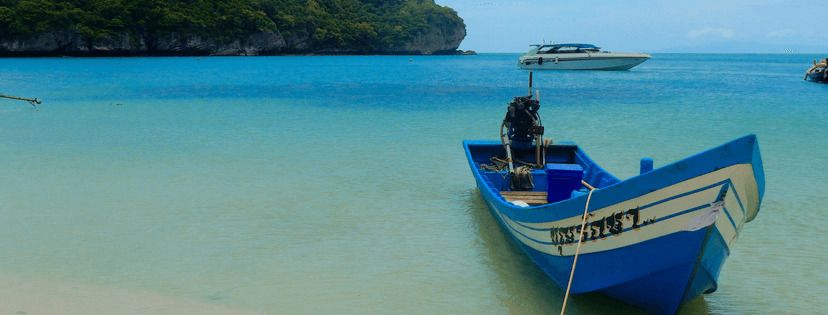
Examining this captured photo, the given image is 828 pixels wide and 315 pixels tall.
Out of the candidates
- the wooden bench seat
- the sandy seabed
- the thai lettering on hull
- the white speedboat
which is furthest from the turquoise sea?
the white speedboat

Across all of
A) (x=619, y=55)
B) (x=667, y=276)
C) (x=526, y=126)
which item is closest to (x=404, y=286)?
(x=667, y=276)

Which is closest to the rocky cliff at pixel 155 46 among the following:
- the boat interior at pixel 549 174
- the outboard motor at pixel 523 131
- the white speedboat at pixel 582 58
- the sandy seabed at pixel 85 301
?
the white speedboat at pixel 582 58

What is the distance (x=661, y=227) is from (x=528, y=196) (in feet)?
13.5

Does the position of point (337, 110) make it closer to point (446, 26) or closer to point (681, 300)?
point (681, 300)

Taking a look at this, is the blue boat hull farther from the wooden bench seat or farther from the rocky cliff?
the rocky cliff

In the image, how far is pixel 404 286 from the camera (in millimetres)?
6746

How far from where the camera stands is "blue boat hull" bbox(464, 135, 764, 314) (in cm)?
429

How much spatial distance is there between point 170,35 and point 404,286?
347 feet

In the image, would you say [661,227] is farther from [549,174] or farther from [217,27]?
[217,27]

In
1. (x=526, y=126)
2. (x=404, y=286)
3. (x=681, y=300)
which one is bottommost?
(x=404, y=286)

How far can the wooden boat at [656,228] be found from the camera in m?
4.30

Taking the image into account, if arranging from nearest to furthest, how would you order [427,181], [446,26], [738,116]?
1. [427,181]
2. [738,116]
3. [446,26]

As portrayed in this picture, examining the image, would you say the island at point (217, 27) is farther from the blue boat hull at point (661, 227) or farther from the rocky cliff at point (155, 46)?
the blue boat hull at point (661, 227)

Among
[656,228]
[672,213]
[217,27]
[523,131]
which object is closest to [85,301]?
[656,228]
